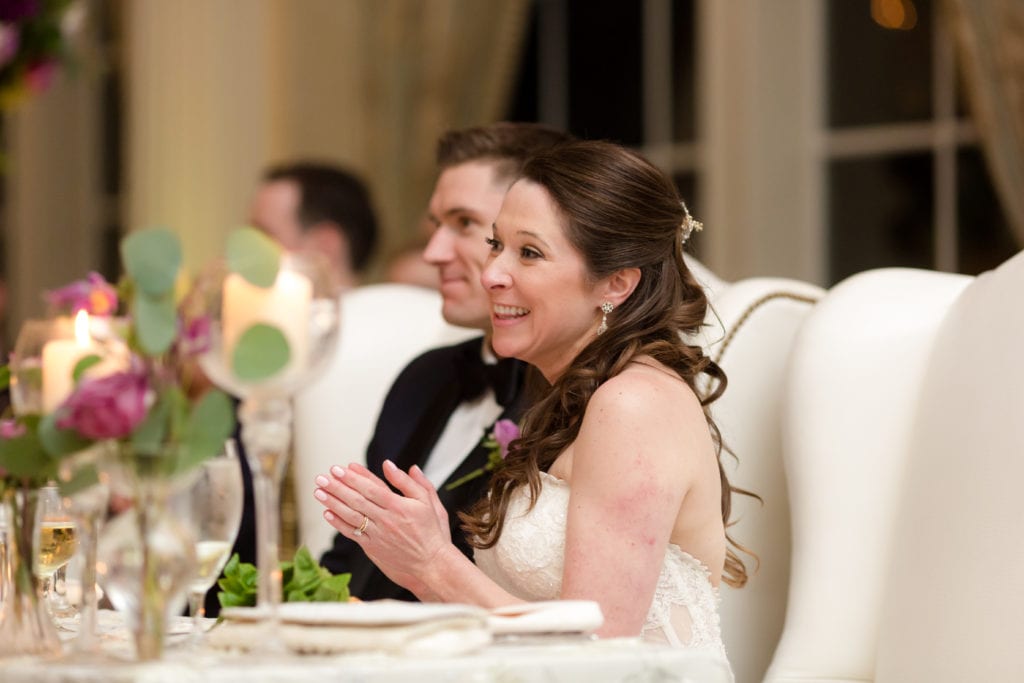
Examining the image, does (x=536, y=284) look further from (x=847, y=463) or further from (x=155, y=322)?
(x=155, y=322)

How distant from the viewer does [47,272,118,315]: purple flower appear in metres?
1.60

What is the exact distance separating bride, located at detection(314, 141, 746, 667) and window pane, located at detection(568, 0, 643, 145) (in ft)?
12.0

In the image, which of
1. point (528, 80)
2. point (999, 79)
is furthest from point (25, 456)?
point (528, 80)

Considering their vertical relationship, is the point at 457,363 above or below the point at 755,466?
above

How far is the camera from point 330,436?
3533 millimetres

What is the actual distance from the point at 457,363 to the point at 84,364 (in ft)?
5.12

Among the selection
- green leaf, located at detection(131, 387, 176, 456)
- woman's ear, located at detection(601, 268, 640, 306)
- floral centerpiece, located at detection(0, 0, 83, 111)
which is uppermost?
floral centerpiece, located at detection(0, 0, 83, 111)

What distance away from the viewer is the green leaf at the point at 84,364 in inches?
60.1

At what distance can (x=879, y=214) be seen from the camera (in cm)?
517

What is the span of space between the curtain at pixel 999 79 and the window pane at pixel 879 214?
1.92 ft

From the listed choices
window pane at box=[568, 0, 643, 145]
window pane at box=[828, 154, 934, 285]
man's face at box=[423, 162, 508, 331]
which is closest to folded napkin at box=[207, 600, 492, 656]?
man's face at box=[423, 162, 508, 331]

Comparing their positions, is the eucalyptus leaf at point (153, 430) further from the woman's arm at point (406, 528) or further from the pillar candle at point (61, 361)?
the woman's arm at point (406, 528)

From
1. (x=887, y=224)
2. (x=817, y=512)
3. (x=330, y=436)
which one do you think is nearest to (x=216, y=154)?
(x=887, y=224)

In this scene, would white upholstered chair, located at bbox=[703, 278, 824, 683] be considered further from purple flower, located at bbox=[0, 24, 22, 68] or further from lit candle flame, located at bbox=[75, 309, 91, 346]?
lit candle flame, located at bbox=[75, 309, 91, 346]
